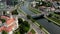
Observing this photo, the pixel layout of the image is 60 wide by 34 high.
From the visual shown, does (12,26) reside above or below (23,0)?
above

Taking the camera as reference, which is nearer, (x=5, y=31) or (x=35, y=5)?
(x=5, y=31)

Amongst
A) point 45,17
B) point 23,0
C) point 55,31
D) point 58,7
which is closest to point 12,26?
point 55,31

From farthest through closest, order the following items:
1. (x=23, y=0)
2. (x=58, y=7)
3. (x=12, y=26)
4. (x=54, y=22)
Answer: (x=23, y=0) < (x=58, y=7) < (x=54, y=22) < (x=12, y=26)

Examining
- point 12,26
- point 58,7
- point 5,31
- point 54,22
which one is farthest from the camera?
point 58,7

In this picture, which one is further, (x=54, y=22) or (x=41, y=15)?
(x=41, y=15)

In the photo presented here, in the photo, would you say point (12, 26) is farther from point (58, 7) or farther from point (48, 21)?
point (58, 7)

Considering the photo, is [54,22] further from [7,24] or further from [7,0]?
[7,0]

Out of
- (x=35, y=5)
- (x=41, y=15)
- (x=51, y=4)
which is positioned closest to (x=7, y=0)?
(x=35, y=5)

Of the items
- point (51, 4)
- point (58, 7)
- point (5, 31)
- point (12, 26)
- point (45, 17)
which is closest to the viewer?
point (5, 31)

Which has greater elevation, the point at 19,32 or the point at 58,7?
the point at 19,32
